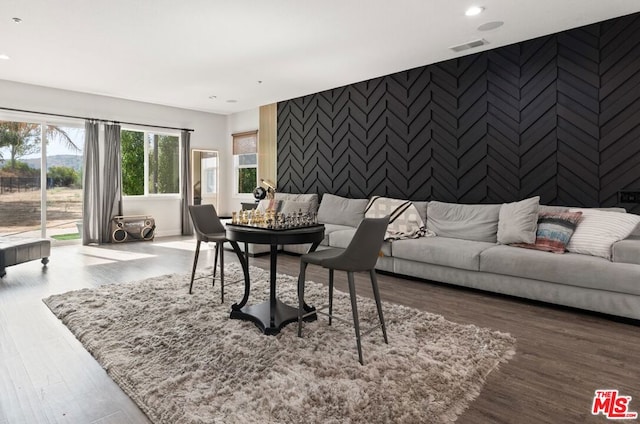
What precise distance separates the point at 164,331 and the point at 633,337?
3.26 m

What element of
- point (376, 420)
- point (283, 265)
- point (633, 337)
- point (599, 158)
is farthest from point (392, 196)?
point (376, 420)

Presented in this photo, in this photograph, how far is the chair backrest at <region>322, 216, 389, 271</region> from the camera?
2262mm

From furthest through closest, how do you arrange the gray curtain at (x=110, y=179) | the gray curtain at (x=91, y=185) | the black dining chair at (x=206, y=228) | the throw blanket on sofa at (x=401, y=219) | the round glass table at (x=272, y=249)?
the gray curtain at (x=110, y=179) → the gray curtain at (x=91, y=185) → the throw blanket on sofa at (x=401, y=219) → the black dining chair at (x=206, y=228) → the round glass table at (x=272, y=249)

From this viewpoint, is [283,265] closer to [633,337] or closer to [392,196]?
[392,196]

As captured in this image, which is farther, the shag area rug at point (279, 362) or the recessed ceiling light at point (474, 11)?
the recessed ceiling light at point (474, 11)

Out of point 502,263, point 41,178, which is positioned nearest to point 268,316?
point 502,263

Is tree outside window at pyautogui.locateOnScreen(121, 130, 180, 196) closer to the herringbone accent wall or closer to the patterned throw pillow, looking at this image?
the herringbone accent wall

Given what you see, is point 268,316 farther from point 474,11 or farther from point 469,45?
point 469,45

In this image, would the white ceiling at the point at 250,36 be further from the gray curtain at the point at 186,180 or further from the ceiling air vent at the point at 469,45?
the gray curtain at the point at 186,180

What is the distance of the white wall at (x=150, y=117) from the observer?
5879 millimetres

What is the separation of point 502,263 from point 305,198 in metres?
3.45

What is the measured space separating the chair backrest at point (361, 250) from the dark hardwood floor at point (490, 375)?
3.03 ft

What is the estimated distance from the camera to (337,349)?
2316 millimetres

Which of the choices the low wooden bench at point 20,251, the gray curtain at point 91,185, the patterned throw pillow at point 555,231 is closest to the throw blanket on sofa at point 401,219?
the patterned throw pillow at point 555,231
